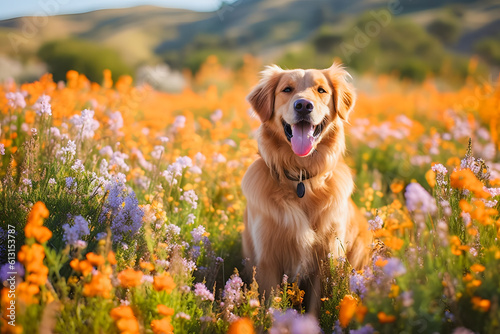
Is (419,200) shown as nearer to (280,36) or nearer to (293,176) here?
(293,176)

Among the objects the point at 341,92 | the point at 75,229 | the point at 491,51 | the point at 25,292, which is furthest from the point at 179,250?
the point at 491,51

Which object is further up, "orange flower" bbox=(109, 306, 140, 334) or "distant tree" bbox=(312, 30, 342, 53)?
"distant tree" bbox=(312, 30, 342, 53)

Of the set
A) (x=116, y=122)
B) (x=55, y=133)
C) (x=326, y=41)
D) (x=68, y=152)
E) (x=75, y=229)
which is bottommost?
(x=75, y=229)

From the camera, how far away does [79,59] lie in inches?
486

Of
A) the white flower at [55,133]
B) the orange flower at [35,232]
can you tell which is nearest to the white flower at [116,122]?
the white flower at [55,133]

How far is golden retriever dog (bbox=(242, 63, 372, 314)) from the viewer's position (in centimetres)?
247

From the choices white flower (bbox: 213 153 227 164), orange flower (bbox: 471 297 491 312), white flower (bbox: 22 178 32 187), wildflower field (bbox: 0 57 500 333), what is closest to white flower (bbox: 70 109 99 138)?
wildflower field (bbox: 0 57 500 333)

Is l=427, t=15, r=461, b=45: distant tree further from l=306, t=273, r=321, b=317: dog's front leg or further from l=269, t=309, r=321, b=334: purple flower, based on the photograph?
l=269, t=309, r=321, b=334: purple flower

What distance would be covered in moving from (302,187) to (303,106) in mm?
600

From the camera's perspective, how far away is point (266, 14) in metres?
50.0

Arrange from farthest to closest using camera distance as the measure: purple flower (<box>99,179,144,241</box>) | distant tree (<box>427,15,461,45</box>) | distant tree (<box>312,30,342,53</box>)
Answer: distant tree (<box>427,15,461,45</box>), distant tree (<box>312,30,342,53</box>), purple flower (<box>99,179,144,241</box>)

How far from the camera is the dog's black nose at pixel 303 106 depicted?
249 cm

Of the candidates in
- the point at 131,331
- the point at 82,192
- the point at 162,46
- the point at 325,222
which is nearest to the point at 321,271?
the point at 325,222

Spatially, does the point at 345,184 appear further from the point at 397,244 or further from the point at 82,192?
the point at 82,192
